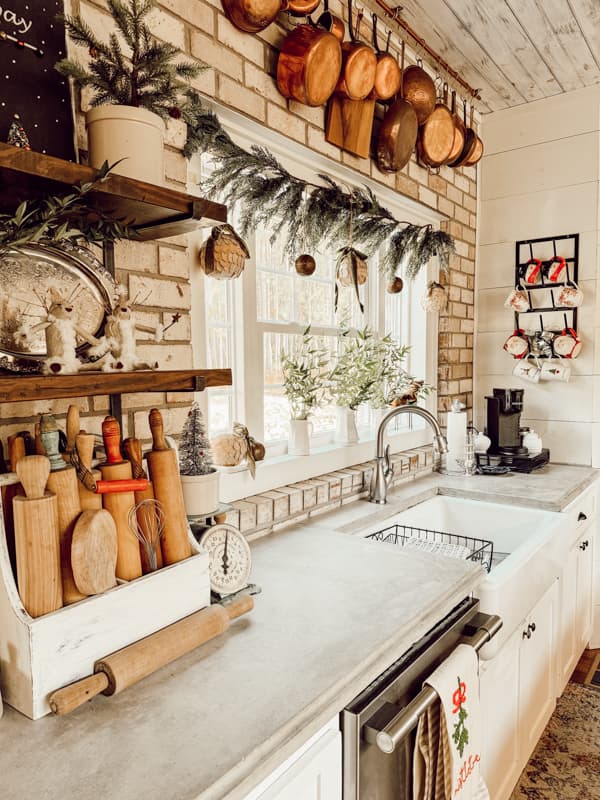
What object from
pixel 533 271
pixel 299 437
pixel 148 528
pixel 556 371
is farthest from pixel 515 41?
pixel 148 528

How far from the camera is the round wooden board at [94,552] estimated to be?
94cm

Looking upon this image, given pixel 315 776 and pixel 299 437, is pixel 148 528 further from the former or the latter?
pixel 299 437

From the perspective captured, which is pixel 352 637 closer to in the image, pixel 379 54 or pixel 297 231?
pixel 297 231

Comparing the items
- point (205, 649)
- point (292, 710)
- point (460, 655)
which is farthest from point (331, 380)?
point (292, 710)

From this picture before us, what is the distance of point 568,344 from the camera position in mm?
2846

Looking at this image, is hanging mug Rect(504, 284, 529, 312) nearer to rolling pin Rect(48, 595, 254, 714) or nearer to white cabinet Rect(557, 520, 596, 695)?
white cabinet Rect(557, 520, 596, 695)

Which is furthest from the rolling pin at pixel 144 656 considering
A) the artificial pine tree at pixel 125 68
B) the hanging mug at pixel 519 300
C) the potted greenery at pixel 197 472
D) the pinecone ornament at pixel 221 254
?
the hanging mug at pixel 519 300

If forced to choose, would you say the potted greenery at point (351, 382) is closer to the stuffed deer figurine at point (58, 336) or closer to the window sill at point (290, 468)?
the window sill at point (290, 468)

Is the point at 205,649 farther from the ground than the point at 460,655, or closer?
farther from the ground

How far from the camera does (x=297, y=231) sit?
1.98 meters

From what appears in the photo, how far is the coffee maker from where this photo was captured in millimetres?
2787

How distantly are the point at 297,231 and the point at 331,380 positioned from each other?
61cm

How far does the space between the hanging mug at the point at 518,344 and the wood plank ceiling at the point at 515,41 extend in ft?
3.96

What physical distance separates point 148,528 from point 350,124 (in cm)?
168
